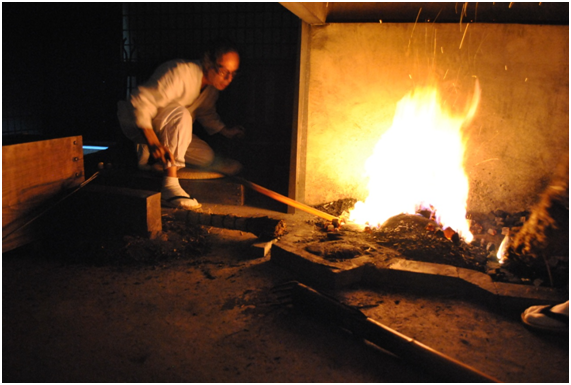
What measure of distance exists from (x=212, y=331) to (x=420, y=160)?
11.6 feet

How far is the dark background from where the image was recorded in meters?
6.68

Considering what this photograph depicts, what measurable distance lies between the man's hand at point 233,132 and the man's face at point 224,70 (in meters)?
0.82

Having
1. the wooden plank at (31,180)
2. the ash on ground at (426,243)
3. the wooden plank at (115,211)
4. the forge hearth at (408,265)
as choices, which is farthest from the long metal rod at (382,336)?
the wooden plank at (31,180)

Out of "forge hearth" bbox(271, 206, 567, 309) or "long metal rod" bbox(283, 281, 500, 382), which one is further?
"forge hearth" bbox(271, 206, 567, 309)

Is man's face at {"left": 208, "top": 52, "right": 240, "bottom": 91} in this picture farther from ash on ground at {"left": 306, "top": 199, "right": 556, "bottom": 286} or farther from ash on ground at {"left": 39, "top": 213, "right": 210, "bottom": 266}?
ash on ground at {"left": 39, "top": 213, "right": 210, "bottom": 266}

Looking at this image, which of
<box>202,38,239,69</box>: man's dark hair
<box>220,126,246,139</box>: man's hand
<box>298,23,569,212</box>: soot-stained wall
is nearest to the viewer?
<box>298,23,569,212</box>: soot-stained wall

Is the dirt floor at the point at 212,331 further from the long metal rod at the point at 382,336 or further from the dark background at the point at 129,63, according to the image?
the dark background at the point at 129,63

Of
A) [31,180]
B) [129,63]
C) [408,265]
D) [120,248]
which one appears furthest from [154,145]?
[408,265]

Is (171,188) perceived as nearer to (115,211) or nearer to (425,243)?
(115,211)

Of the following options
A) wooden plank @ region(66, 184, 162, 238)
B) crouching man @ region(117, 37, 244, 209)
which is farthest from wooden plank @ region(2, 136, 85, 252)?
crouching man @ region(117, 37, 244, 209)

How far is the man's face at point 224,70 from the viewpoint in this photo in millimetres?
5332

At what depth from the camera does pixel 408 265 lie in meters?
3.44

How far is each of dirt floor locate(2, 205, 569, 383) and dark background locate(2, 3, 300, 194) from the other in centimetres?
324

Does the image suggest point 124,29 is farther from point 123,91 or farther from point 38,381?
point 38,381
